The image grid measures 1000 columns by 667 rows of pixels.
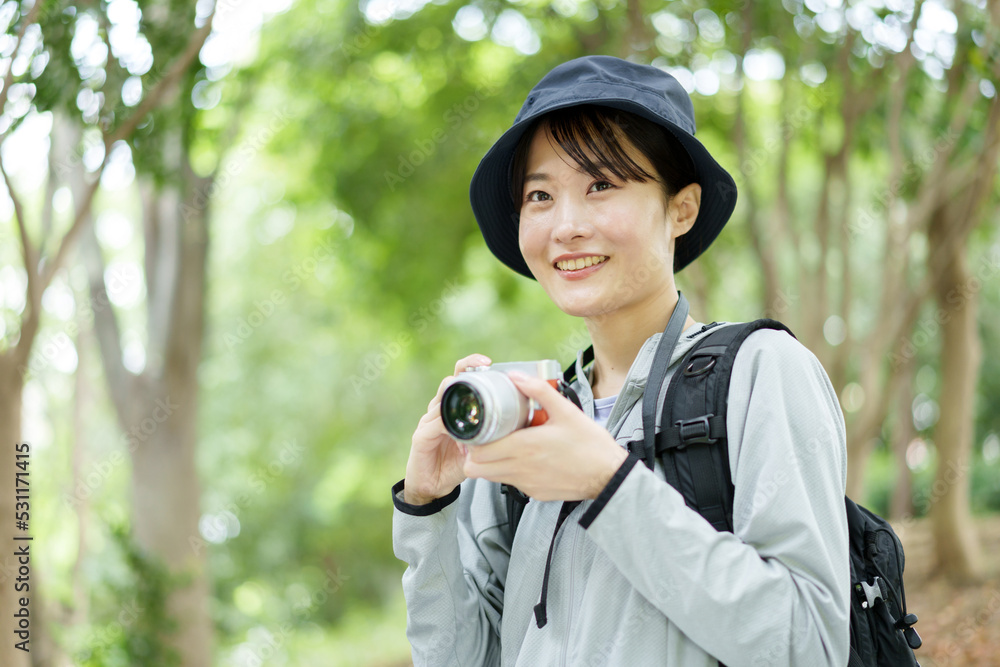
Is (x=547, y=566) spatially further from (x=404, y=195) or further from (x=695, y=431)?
(x=404, y=195)

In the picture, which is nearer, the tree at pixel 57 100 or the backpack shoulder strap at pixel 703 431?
the backpack shoulder strap at pixel 703 431

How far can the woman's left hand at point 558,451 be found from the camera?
127cm

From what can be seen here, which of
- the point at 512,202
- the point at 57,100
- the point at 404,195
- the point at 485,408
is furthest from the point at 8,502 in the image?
the point at 404,195

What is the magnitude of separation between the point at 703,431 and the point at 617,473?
198mm

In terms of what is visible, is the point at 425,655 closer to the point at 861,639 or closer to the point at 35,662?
the point at 861,639

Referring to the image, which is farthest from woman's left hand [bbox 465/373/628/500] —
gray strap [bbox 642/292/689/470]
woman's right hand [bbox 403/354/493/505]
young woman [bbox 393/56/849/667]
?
woman's right hand [bbox 403/354/493/505]

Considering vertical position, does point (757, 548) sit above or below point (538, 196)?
below

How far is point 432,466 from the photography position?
1614mm

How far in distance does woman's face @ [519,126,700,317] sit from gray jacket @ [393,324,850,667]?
0.42ft

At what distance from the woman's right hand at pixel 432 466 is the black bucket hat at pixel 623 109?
49 cm

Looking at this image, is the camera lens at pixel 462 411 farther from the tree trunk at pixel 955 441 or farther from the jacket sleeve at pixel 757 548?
the tree trunk at pixel 955 441

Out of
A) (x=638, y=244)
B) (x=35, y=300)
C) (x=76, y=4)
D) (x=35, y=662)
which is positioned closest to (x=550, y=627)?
(x=638, y=244)

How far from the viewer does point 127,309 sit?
1617 cm

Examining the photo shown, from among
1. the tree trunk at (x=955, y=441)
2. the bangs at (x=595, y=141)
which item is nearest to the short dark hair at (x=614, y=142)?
the bangs at (x=595, y=141)
